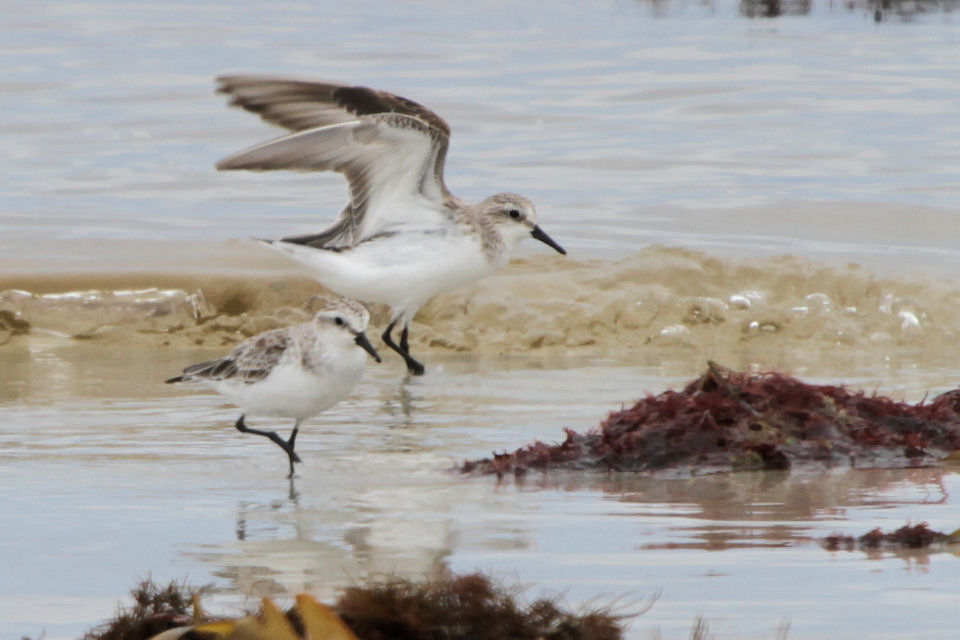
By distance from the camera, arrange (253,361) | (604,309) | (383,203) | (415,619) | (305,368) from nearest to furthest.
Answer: (415,619) < (305,368) < (253,361) < (383,203) < (604,309)

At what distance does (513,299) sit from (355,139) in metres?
2.34

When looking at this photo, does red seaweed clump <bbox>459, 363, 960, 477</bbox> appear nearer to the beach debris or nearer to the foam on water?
the beach debris

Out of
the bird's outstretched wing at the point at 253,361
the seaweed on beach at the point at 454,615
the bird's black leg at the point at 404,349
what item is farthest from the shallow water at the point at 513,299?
the seaweed on beach at the point at 454,615

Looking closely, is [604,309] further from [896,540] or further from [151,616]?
[151,616]

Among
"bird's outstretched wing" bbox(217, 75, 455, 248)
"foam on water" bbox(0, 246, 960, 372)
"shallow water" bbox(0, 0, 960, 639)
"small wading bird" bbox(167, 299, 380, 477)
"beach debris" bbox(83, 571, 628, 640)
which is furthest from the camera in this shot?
"foam on water" bbox(0, 246, 960, 372)

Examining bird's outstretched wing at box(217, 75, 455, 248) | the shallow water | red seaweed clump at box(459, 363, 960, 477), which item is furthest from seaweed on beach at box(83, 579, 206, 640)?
bird's outstretched wing at box(217, 75, 455, 248)

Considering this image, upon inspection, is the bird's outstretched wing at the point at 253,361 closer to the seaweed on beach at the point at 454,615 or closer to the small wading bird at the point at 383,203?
the small wading bird at the point at 383,203

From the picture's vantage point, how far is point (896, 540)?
455 centimetres

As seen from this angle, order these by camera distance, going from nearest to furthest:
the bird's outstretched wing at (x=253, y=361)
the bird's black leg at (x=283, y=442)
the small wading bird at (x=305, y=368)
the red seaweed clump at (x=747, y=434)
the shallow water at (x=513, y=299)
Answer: the shallow water at (x=513, y=299), the red seaweed clump at (x=747, y=434), the bird's black leg at (x=283, y=442), the small wading bird at (x=305, y=368), the bird's outstretched wing at (x=253, y=361)

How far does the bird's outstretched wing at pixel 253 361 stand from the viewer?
6519 mm

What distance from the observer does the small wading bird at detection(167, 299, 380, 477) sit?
20.8ft

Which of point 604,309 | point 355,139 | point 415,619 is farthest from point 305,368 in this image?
point 604,309

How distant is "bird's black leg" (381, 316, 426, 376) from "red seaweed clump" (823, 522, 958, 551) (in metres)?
5.01

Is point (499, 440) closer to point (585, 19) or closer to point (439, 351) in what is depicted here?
point (439, 351)
